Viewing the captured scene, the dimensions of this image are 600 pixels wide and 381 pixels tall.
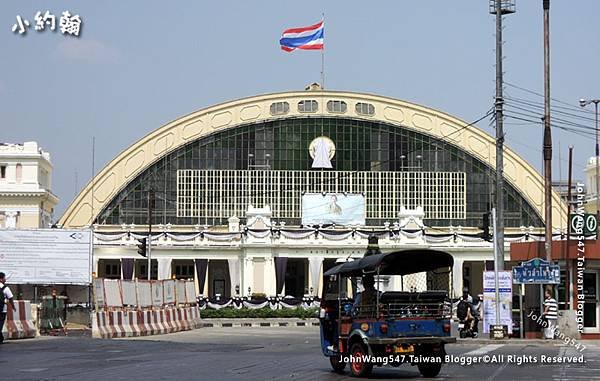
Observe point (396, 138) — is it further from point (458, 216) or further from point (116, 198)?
point (116, 198)

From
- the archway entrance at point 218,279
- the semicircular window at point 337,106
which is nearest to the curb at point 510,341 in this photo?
the archway entrance at point 218,279

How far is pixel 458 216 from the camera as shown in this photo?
90.6 metres

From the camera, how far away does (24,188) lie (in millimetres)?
96812

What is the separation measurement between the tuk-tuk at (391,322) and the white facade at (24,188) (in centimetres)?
7580

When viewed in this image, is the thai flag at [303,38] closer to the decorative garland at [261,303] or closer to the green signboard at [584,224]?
the decorative garland at [261,303]

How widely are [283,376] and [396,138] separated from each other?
72.9 m

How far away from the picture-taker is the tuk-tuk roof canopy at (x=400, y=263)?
69.7 ft

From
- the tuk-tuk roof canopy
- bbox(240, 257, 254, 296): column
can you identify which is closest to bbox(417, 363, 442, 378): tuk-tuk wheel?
the tuk-tuk roof canopy

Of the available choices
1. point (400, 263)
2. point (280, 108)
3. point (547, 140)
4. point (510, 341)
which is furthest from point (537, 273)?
point (280, 108)

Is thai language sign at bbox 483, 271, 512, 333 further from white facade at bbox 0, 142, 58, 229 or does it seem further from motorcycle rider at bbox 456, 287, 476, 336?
white facade at bbox 0, 142, 58, 229

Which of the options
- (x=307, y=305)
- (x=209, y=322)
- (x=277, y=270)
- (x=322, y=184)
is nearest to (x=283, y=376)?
(x=209, y=322)

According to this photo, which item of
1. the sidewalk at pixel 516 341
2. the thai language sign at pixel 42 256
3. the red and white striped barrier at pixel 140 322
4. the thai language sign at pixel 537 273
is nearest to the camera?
the sidewalk at pixel 516 341

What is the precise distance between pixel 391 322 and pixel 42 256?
→ 40967 millimetres

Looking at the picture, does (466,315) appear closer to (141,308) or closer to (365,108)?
(141,308)
